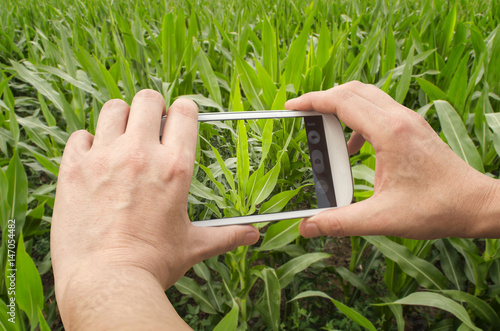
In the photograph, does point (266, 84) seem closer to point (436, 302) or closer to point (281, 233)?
point (281, 233)

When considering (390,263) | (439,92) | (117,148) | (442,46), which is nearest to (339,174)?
Answer: (390,263)

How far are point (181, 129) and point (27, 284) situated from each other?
40cm

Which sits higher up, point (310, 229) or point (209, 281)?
point (310, 229)

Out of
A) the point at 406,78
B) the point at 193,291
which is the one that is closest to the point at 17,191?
the point at 193,291

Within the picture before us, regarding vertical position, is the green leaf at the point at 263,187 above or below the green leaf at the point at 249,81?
below

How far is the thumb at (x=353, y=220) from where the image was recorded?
634 millimetres

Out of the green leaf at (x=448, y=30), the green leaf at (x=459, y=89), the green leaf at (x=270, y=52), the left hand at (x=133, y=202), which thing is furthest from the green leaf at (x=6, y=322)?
the green leaf at (x=448, y=30)

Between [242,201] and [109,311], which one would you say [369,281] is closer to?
[242,201]

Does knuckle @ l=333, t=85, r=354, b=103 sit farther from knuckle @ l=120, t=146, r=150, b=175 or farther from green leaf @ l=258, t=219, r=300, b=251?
knuckle @ l=120, t=146, r=150, b=175

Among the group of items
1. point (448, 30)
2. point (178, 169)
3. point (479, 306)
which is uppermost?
point (448, 30)

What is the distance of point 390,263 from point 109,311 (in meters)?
0.77

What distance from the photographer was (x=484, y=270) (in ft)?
2.64

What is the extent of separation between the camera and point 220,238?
610 mm

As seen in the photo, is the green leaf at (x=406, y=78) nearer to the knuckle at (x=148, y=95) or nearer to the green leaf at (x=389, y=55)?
the green leaf at (x=389, y=55)
